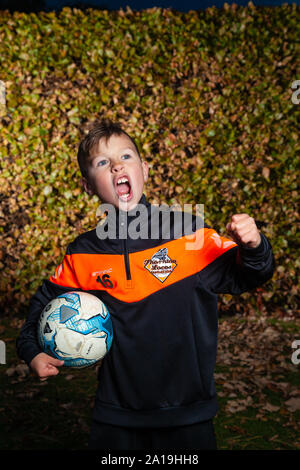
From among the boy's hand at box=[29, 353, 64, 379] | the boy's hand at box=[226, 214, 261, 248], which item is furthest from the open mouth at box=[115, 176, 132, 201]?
the boy's hand at box=[29, 353, 64, 379]

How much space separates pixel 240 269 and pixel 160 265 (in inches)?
17.4

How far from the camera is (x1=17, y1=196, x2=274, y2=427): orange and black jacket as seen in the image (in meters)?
2.01

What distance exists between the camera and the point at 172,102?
5.54 m

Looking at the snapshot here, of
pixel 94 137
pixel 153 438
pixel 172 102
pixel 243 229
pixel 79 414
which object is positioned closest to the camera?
pixel 243 229

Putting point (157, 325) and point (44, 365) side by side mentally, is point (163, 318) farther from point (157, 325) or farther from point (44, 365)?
point (44, 365)

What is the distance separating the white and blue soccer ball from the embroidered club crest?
338mm

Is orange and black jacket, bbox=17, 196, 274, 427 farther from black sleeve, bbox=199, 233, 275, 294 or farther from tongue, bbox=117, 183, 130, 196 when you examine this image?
tongue, bbox=117, 183, 130, 196

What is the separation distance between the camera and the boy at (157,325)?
199cm

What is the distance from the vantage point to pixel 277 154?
552 cm

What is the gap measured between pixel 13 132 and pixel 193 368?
4768mm

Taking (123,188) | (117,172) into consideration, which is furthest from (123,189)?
(117,172)
